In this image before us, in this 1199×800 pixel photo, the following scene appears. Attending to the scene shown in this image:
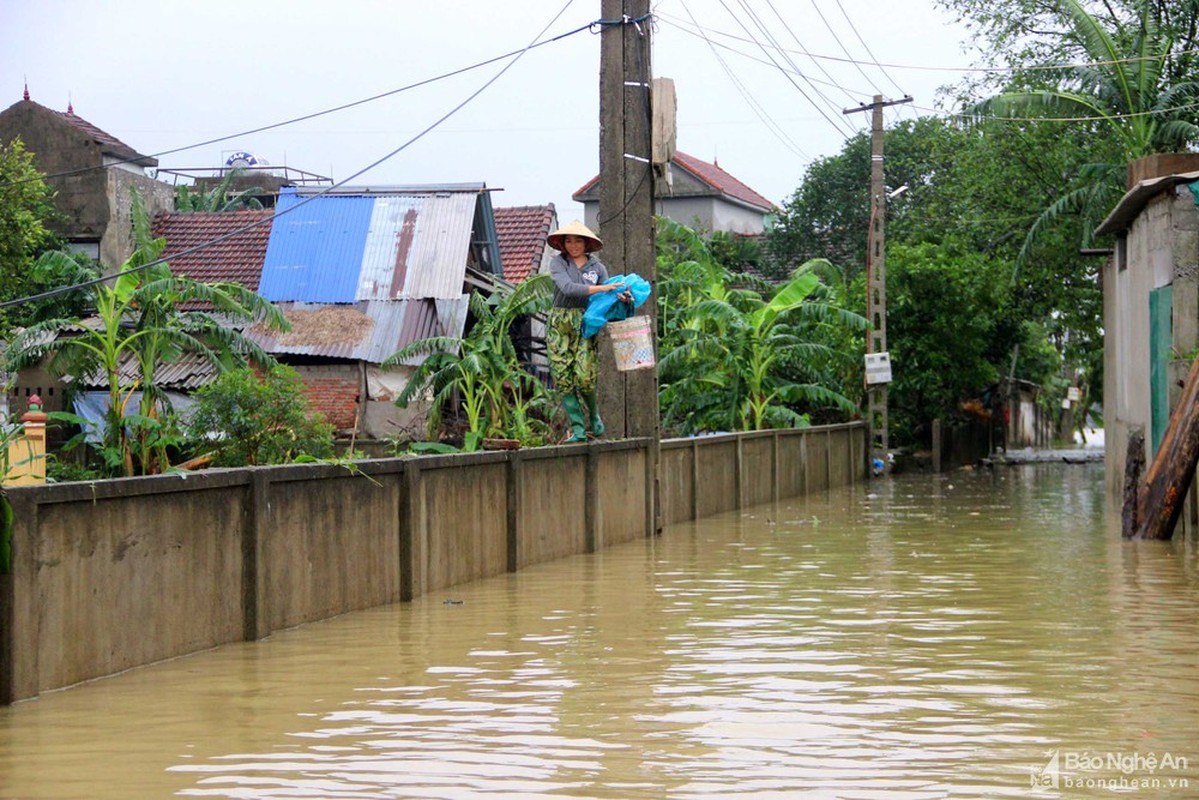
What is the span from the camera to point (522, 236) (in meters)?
38.4

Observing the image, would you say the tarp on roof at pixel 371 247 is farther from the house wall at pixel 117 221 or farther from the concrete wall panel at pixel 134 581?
the concrete wall panel at pixel 134 581

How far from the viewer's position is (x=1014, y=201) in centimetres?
3775

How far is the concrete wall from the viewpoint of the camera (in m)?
7.89

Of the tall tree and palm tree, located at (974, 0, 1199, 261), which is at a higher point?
palm tree, located at (974, 0, 1199, 261)

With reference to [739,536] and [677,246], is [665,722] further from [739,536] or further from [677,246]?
[677,246]

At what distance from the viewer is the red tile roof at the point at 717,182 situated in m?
63.0

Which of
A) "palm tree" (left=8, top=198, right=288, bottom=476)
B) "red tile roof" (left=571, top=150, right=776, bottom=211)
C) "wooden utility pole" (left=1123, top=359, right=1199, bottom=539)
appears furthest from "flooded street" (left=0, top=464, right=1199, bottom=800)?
"red tile roof" (left=571, top=150, right=776, bottom=211)

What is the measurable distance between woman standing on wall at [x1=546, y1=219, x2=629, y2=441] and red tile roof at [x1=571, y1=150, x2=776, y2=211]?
1780 inches

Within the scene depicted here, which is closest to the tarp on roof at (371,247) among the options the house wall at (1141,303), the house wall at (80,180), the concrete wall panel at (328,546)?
the house wall at (80,180)

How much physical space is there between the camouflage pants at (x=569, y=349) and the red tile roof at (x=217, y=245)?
61.3ft

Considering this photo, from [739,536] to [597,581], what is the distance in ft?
17.7

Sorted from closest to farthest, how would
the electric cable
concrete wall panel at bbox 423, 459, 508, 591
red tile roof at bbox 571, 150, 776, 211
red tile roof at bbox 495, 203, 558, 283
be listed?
concrete wall panel at bbox 423, 459, 508, 591 < the electric cable < red tile roof at bbox 495, 203, 558, 283 < red tile roof at bbox 571, 150, 776, 211

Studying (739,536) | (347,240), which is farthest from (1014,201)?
(739,536)

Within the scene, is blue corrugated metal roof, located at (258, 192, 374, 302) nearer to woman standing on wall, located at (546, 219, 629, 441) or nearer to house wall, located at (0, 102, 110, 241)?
house wall, located at (0, 102, 110, 241)
